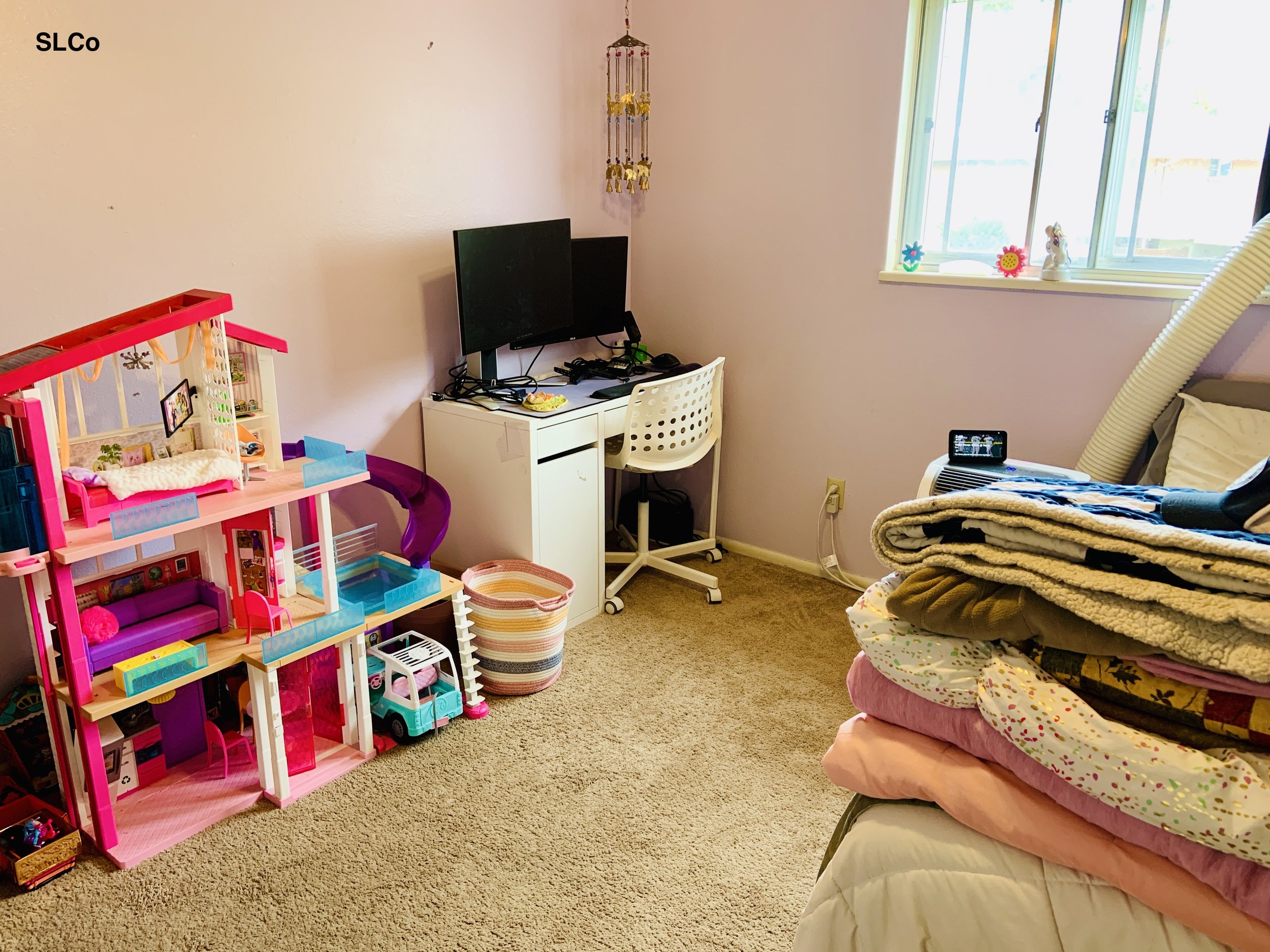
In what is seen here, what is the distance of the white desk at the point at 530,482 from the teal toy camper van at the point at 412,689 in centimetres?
48

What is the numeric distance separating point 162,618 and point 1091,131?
274 centimetres

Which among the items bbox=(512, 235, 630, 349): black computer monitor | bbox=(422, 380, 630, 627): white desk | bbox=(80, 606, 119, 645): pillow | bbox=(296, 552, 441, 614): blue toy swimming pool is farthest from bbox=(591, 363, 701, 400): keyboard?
bbox=(80, 606, 119, 645): pillow

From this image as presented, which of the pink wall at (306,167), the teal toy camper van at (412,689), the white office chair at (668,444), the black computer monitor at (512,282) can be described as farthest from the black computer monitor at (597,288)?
the teal toy camper van at (412,689)

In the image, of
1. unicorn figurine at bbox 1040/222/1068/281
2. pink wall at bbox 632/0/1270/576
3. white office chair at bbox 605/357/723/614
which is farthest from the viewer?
white office chair at bbox 605/357/723/614

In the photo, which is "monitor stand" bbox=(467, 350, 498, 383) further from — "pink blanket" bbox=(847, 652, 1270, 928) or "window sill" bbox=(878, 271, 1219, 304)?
"pink blanket" bbox=(847, 652, 1270, 928)

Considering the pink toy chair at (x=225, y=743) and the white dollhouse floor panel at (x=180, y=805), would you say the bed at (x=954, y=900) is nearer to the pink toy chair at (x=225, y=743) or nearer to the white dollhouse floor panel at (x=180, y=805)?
the white dollhouse floor panel at (x=180, y=805)

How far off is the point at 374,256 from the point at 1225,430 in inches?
90.2

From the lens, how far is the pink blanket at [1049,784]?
29.1 inches

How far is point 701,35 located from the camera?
311 centimetres

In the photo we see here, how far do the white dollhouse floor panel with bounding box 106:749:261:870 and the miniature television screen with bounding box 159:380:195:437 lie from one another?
820mm

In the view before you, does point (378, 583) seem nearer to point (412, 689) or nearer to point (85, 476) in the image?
point (412, 689)

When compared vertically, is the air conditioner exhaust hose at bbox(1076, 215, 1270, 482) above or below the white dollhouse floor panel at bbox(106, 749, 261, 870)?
above

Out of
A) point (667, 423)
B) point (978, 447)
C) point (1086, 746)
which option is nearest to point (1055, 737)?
point (1086, 746)

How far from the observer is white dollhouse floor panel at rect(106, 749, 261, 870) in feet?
6.06
